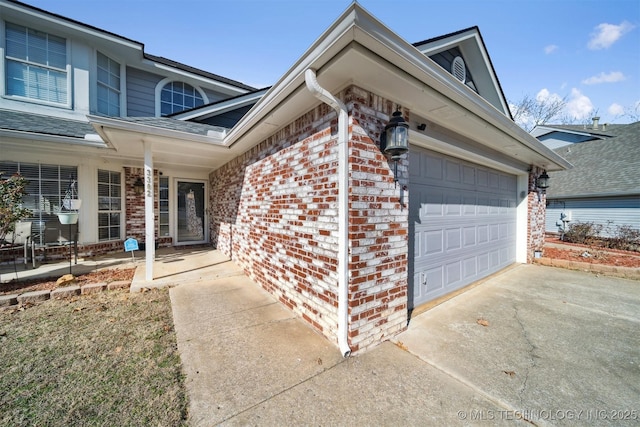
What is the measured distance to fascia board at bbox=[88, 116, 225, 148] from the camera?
11.9ft

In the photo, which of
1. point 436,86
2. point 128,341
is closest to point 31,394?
point 128,341

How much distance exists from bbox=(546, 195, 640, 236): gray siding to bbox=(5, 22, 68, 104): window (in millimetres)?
18974

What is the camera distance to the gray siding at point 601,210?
9.84 meters

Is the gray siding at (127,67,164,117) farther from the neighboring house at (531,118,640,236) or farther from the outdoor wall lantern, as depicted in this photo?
the neighboring house at (531,118,640,236)

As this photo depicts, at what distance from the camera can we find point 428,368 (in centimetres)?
228

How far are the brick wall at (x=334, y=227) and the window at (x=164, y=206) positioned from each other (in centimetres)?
571

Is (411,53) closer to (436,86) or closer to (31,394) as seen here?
(436,86)

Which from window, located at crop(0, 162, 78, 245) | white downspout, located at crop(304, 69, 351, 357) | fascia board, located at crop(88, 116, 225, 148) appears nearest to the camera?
white downspout, located at crop(304, 69, 351, 357)

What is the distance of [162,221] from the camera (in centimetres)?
769

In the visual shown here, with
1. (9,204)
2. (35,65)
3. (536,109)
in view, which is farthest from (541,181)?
(536,109)

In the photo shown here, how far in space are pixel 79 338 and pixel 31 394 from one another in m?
0.87

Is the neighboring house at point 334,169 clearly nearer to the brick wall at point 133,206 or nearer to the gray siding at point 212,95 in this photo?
the brick wall at point 133,206

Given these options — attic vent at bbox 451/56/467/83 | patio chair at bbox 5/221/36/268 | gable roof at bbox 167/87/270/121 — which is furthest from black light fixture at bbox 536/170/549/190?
patio chair at bbox 5/221/36/268

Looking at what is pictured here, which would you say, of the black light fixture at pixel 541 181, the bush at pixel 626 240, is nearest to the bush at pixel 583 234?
the bush at pixel 626 240
